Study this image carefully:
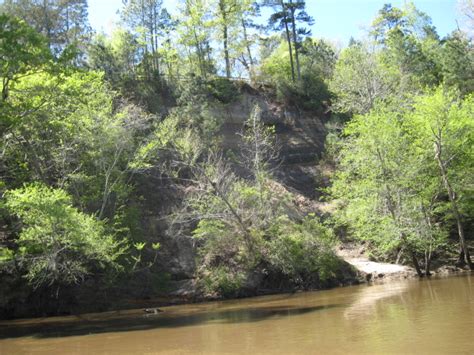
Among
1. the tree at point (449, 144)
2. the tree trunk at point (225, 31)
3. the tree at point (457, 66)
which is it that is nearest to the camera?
the tree at point (449, 144)

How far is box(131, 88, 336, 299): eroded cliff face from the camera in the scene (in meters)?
26.8

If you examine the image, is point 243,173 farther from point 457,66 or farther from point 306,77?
point 457,66

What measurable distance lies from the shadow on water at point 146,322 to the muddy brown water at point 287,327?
41 millimetres

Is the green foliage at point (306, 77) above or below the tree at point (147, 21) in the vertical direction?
A: below

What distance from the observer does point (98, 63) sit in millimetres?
35750

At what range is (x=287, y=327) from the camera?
13367 millimetres

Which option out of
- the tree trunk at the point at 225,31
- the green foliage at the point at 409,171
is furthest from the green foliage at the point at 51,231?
the tree trunk at the point at 225,31

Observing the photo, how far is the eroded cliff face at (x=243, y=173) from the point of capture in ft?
87.9

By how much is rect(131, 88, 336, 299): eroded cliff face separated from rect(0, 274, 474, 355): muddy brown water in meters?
5.05

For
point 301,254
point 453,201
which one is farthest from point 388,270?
point 301,254

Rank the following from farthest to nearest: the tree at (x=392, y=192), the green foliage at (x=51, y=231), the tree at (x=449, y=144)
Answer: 1. the tree at (x=449, y=144)
2. the tree at (x=392, y=192)
3. the green foliage at (x=51, y=231)

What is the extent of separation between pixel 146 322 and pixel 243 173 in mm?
21274

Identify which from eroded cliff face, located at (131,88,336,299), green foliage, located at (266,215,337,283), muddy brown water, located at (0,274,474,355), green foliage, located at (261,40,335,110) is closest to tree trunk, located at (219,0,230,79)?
eroded cliff face, located at (131,88,336,299)

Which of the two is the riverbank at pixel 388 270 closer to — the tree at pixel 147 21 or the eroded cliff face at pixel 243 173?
the eroded cliff face at pixel 243 173
